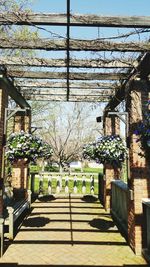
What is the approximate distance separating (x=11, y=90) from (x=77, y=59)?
250 cm

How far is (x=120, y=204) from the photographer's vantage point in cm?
806

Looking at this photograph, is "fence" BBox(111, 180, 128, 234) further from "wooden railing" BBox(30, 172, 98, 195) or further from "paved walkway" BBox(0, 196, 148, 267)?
"wooden railing" BBox(30, 172, 98, 195)

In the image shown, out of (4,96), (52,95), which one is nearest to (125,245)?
(4,96)

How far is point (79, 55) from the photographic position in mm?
5977

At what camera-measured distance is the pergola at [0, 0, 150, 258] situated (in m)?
4.25

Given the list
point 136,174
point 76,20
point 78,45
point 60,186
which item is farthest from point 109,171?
point 76,20

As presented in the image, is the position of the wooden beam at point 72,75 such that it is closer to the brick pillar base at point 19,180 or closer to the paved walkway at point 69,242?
the brick pillar base at point 19,180

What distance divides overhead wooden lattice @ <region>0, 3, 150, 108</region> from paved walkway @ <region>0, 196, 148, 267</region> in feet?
12.4

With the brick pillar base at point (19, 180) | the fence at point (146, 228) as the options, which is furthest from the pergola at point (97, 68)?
the brick pillar base at point (19, 180)

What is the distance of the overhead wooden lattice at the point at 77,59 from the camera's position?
424cm

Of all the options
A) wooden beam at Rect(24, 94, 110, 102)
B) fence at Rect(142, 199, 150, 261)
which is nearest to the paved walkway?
fence at Rect(142, 199, 150, 261)

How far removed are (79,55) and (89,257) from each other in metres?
4.10

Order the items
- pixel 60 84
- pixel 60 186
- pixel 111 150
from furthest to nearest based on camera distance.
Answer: pixel 60 186 → pixel 60 84 → pixel 111 150

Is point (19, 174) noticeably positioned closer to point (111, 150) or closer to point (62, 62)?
point (111, 150)
